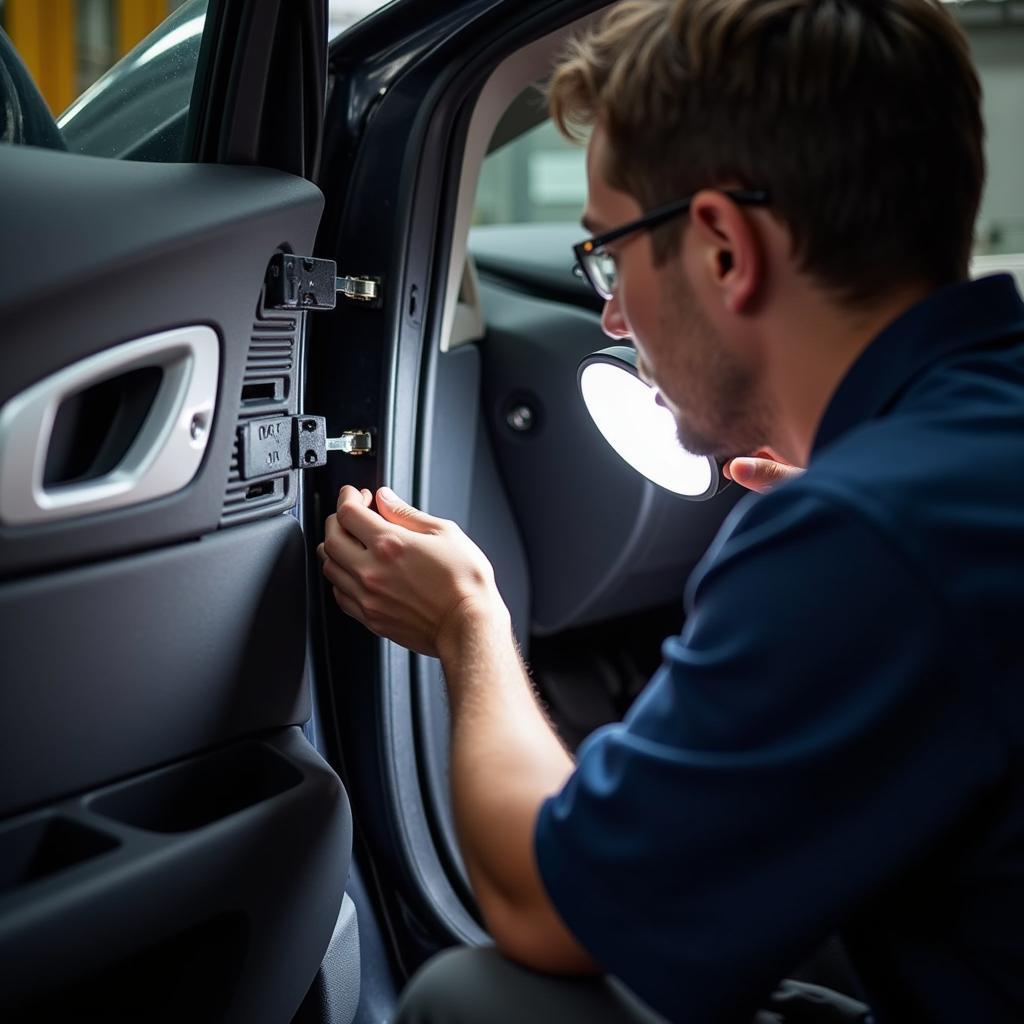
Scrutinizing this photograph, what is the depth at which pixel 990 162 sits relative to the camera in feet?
21.8

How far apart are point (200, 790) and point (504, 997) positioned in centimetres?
41

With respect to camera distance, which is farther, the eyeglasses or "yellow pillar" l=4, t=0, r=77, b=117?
"yellow pillar" l=4, t=0, r=77, b=117

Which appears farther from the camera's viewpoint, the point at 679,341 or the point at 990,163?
the point at 990,163

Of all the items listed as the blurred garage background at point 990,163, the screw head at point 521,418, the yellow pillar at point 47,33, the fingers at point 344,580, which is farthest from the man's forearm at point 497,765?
the blurred garage background at point 990,163

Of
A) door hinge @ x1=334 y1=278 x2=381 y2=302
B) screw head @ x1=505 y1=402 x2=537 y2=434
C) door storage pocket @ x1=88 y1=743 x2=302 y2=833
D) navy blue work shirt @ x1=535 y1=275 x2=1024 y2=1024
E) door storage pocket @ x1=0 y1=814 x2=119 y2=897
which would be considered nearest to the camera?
navy blue work shirt @ x1=535 y1=275 x2=1024 y2=1024

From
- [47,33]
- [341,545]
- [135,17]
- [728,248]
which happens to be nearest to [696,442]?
[728,248]

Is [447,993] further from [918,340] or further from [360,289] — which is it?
[360,289]

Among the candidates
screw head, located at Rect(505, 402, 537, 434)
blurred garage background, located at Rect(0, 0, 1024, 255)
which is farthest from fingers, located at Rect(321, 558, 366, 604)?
blurred garage background, located at Rect(0, 0, 1024, 255)

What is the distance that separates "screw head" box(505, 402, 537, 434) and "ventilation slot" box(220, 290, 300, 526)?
768 millimetres

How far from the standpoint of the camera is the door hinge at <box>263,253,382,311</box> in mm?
1114

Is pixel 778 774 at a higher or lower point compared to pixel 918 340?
lower

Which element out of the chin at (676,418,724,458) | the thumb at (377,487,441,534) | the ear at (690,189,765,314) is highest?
the ear at (690,189,765,314)

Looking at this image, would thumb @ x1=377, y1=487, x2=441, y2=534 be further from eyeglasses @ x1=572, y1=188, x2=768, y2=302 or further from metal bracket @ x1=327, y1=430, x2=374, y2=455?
eyeglasses @ x1=572, y1=188, x2=768, y2=302

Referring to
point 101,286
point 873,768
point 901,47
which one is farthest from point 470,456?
point 873,768
